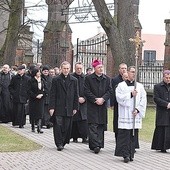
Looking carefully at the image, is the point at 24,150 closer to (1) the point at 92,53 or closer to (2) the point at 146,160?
(2) the point at 146,160

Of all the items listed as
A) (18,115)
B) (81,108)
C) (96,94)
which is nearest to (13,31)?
(18,115)

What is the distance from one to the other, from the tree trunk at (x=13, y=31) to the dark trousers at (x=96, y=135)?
14.1 meters

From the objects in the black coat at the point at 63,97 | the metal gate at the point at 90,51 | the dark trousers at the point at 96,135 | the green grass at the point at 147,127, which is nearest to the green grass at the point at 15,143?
the black coat at the point at 63,97

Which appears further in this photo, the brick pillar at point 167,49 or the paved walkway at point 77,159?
the brick pillar at point 167,49

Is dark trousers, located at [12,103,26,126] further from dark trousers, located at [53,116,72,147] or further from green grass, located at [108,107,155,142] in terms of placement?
dark trousers, located at [53,116,72,147]

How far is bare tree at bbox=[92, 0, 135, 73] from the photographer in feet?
68.5

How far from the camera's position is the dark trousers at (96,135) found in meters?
11.9

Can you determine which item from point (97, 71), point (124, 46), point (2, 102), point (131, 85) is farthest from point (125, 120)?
point (124, 46)

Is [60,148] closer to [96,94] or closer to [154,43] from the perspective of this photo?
[96,94]

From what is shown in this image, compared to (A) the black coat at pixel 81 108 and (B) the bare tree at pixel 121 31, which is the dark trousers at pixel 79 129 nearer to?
(A) the black coat at pixel 81 108

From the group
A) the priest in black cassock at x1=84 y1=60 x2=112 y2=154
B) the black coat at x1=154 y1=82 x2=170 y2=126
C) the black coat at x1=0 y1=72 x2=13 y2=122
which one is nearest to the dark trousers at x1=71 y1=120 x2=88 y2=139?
the priest in black cassock at x1=84 y1=60 x2=112 y2=154

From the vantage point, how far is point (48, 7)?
3130 centimetres

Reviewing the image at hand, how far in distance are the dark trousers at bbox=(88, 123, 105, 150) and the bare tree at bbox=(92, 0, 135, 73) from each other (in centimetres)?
920

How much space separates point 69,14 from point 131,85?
20232mm
